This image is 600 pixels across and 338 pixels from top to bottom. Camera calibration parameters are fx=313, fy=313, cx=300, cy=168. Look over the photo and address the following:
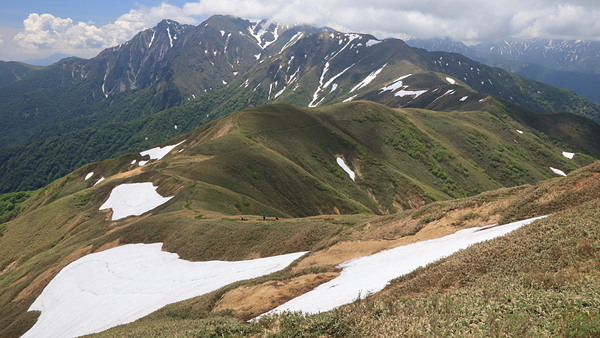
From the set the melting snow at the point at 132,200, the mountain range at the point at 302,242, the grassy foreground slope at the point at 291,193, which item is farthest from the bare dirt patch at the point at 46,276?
the melting snow at the point at 132,200

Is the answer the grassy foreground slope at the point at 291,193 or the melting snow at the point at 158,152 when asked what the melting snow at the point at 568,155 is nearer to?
the grassy foreground slope at the point at 291,193

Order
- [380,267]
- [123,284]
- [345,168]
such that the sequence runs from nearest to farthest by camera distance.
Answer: [380,267] → [123,284] → [345,168]

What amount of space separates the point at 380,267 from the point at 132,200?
66226 millimetres

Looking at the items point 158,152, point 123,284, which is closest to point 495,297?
point 123,284

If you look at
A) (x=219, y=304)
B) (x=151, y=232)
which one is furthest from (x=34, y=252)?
(x=219, y=304)

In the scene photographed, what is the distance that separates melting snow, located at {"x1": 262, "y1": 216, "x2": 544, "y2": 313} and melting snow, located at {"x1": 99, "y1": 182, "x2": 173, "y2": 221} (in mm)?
52399

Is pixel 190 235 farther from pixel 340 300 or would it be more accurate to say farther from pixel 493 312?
pixel 493 312

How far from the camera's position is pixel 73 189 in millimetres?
113188

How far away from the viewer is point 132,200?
71.4 m

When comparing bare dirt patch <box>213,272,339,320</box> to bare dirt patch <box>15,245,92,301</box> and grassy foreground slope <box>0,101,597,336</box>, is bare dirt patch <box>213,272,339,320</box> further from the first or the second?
bare dirt patch <box>15,245,92,301</box>

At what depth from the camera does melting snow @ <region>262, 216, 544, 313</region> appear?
16984 mm

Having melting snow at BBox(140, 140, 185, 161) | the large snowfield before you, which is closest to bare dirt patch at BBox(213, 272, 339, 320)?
the large snowfield

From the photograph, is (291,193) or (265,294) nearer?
(265,294)

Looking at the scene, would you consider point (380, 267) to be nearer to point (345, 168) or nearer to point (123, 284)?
point (123, 284)
